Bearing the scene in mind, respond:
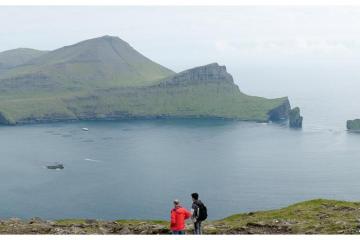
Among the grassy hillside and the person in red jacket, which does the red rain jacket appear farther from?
the grassy hillside

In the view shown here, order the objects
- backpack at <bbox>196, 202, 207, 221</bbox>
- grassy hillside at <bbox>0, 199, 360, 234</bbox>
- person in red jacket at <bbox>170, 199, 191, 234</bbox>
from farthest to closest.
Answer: grassy hillside at <bbox>0, 199, 360, 234</bbox>, backpack at <bbox>196, 202, 207, 221</bbox>, person in red jacket at <bbox>170, 199, 191, 234</bbox>

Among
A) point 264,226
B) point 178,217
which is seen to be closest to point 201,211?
point 178,217

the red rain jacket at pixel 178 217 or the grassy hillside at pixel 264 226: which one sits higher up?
the red rain jacket at pixel 178 217

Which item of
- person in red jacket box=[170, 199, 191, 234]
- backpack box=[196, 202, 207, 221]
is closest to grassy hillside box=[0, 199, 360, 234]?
backpack box=[196, 202, 207, 221]

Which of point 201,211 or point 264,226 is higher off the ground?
point 201,211

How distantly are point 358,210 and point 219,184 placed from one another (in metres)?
147

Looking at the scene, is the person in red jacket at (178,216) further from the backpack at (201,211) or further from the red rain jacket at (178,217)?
the backpack at (201,211)

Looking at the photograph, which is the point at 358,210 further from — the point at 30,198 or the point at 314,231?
the point at 30,198

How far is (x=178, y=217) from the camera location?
97.7 feet

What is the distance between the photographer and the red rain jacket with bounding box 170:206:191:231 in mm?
29609

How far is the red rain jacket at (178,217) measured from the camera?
29.6 m

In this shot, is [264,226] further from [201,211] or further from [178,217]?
[178,217]

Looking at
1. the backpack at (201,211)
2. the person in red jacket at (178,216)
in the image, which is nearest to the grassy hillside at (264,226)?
the backpack at (201,211)

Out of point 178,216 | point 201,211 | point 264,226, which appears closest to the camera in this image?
point 178,216
